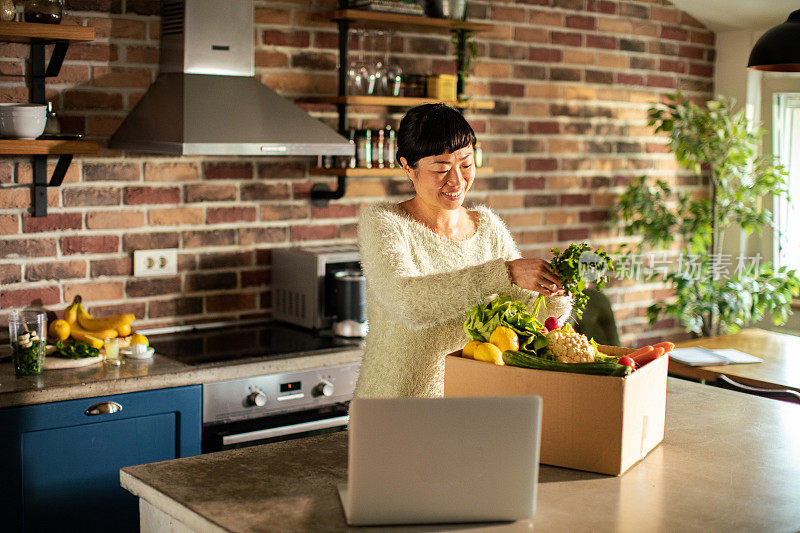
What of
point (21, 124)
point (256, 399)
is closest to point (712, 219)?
point (256, 399)

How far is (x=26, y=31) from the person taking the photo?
9.11 feet

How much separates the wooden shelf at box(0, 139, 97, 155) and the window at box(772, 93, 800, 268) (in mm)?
3528

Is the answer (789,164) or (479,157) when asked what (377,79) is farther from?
(789,164)

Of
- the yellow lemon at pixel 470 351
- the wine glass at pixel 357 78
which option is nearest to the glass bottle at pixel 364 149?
the wine glass at pixel 357 78

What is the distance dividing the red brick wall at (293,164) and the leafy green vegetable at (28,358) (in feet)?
1.47

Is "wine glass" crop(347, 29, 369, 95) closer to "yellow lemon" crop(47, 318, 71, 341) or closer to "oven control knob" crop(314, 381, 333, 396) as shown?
"oven control knob" crop(314, 381, 333, 396)

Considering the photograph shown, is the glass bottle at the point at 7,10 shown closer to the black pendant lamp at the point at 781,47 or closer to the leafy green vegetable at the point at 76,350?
the leafy green vegetable at the point at 76,350

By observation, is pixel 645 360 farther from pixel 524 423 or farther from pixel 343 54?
pixel 343 54

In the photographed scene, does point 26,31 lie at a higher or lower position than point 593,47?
lower

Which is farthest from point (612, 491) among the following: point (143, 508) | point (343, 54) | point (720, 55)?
point (720, 55)

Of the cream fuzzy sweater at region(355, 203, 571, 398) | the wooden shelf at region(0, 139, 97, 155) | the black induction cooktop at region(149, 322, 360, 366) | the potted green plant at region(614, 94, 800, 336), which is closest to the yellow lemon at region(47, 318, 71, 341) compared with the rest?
the black induction cooktop at region(149, 322, 360, 366)

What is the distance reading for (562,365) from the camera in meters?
1.73

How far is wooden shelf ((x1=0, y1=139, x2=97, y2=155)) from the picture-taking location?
2773 mm

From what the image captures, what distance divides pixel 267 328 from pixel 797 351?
1.95m
